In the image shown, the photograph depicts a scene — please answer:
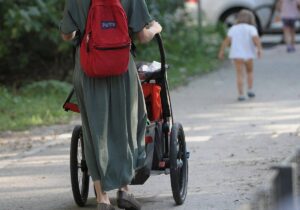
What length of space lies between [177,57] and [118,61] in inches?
423

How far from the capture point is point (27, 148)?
9031mm

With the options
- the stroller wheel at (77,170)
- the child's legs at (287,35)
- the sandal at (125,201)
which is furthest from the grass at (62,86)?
the sandal at (125,201)

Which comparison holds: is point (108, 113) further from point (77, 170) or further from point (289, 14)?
point (289, 14)

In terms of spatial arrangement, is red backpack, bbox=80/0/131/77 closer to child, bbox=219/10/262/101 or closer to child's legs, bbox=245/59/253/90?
child, bbox=219/10/262/101

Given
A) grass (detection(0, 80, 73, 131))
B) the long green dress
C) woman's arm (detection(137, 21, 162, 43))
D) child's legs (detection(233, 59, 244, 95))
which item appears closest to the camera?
the long green dress

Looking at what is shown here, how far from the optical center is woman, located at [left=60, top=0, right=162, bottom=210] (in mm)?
5551

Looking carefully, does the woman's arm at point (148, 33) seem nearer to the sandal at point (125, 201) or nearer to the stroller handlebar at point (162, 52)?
the stroller handlebar at point (162, 52)

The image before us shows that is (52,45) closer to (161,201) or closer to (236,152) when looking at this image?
(236,152)

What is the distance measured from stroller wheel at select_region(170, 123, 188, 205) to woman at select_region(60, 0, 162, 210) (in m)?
0.41

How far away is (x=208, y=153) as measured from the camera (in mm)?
8383

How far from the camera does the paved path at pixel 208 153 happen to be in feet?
21.7

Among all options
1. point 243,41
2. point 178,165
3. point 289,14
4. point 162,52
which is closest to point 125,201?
point 178,165

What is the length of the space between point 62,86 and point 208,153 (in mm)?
4675

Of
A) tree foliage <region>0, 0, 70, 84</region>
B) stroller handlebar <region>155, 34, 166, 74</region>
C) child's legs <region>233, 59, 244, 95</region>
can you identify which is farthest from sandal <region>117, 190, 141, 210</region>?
tree foliage <region>0, 0, 70, 84</region>
